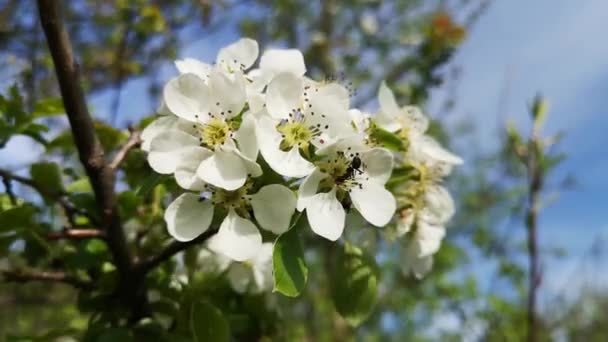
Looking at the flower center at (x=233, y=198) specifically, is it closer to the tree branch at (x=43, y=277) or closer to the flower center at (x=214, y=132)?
the flower center at (x=214, y=132)

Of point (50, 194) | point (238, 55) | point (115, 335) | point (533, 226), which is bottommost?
point (115, 335)

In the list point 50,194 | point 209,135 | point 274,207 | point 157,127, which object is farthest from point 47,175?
point 274,207

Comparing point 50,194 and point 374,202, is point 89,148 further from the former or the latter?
point 374,202

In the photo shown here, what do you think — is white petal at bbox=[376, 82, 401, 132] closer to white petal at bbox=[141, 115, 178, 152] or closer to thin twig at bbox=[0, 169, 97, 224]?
white petal at bbox=[141, 115, 178, 152]

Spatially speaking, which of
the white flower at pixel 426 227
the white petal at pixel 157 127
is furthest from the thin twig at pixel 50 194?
the white flower at pixel 426 227

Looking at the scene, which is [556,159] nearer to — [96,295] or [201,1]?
[96,295]

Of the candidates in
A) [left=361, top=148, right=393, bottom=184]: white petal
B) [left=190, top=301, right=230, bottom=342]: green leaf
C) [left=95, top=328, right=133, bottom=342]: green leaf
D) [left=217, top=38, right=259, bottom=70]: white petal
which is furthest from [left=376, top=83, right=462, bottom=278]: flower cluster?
[left=95, top=328, right=133, bottom=342]: green leaf
